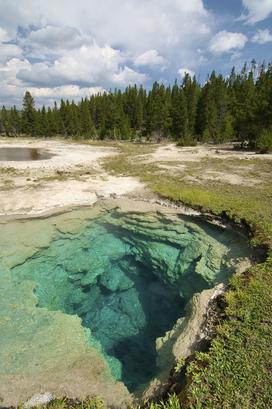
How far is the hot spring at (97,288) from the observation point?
5.40 m

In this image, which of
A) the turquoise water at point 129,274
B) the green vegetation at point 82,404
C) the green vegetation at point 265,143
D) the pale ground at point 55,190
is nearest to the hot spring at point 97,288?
the turquoise water at point 129,274

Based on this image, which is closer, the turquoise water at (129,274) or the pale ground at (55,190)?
the turquoise water at (129,274)

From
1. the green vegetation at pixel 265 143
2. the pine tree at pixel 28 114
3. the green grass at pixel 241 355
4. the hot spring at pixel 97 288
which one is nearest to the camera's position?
the green grass at pixel 241 355

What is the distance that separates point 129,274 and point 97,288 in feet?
4.44

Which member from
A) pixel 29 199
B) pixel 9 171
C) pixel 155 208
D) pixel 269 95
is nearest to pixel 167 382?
pixel 155 208

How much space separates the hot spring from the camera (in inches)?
213

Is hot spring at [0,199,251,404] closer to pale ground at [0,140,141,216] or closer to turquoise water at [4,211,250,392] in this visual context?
turquoise water at [4,211,250,392]

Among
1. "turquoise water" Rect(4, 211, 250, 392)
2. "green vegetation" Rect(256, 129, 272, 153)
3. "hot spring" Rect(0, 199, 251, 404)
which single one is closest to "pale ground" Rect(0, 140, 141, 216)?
"hot spring" Rect(0, 199, 251, 404)

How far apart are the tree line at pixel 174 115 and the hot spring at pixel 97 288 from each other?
90.4 feet

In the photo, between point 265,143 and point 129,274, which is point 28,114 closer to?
point 265,143

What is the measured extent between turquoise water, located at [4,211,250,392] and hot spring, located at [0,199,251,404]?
0.04 m

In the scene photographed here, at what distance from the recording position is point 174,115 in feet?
181

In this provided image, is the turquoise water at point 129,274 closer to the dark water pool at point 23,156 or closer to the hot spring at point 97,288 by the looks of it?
the hot spring at point 97,288

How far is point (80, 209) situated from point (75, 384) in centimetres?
831
